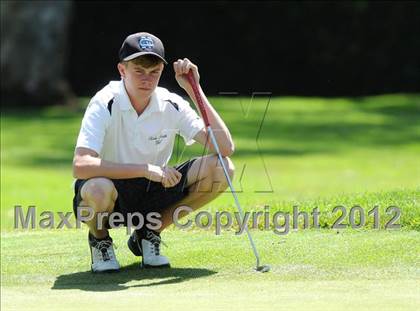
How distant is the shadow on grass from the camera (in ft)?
19.4

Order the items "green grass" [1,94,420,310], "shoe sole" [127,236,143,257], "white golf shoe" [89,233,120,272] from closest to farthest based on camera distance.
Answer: "green grass" [1,94,420,310], "white golf shoe" [89,233,120,272], "shoe sole" [127,236,143,257]

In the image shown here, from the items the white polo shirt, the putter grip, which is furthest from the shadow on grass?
the putter grip

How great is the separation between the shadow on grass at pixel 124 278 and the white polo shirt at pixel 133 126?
2.01 feet

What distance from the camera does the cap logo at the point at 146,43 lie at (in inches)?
244

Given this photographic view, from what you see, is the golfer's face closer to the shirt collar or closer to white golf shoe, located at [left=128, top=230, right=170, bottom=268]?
the shirt collar

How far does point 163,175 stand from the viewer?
6.15m

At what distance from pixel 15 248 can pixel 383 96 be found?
17.7m

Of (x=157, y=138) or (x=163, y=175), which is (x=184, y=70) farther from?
(x=163, y=175)

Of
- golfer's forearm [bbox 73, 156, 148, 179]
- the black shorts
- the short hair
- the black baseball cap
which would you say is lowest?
the black shorts

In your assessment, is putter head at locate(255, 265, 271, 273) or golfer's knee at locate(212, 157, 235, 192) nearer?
putter head at locate(255, 265, 271, 273)

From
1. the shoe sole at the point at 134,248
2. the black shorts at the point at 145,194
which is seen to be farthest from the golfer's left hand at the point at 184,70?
the shoe sole at the point at 134,248

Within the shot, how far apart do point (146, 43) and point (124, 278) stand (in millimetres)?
1253

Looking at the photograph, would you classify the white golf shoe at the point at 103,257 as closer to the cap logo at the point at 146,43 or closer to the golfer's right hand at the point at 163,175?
the golfer's right hand at the point at 163,175

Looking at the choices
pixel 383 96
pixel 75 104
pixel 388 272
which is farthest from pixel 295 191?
pixel 383 96
